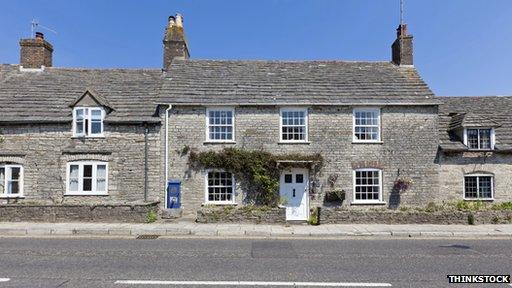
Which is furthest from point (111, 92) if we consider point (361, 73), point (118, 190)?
point (361, 73)

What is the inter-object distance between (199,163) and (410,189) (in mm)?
11082

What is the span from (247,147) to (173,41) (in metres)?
9.67

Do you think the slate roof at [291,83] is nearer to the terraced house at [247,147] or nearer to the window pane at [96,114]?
the terraced house at [247,147]

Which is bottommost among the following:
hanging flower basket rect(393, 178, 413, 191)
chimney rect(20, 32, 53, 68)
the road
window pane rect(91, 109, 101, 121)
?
the road

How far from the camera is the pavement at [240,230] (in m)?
13.2

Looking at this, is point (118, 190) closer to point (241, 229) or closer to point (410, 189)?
point (241, 229)

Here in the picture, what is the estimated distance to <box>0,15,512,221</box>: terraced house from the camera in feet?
61.1

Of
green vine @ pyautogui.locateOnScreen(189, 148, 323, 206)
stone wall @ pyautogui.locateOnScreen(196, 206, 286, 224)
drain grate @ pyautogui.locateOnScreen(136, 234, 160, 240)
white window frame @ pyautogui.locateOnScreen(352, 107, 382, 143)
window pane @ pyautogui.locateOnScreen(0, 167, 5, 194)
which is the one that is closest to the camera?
drain grate @ pyautogui.locateOnScreen(136, 234, 160, 240)

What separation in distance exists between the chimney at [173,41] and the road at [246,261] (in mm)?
14469

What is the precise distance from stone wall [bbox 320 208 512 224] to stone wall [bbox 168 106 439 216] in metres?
3.00

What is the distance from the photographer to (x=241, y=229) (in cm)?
1374

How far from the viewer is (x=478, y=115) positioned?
20656 mm

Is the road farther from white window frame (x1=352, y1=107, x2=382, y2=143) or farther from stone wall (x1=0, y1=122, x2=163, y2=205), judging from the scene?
white window frame (x1=352, y1=107, x2=382, y2=143)

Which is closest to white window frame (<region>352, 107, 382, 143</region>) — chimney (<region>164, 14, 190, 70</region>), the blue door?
the blue door
